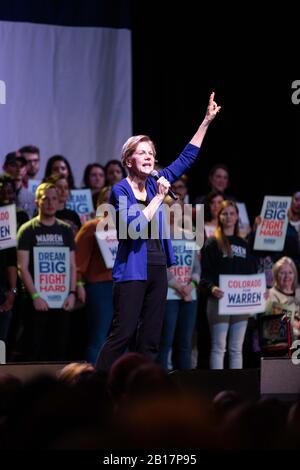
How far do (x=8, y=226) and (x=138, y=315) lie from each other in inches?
79.1

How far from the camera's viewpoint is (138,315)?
4.95 meters

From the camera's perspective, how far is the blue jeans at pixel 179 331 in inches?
279

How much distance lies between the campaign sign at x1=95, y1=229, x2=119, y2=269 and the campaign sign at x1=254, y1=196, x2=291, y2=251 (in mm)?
1382

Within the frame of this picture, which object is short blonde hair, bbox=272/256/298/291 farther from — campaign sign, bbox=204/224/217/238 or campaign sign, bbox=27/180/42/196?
campaign sign, bbox=27/180/42/196

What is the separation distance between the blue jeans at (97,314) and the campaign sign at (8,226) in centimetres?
74

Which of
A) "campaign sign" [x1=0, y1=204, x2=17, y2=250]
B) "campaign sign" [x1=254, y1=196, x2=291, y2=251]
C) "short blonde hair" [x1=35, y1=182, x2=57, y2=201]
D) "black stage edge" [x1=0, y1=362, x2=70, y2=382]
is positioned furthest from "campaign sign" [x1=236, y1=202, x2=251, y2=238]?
"black stage edge" [x1=0, y1=362, x2=70, y2=382]

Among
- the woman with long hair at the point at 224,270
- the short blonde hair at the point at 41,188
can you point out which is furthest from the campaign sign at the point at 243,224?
the short blonde hair at the point at 41,188

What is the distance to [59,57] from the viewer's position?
9273 millimetres

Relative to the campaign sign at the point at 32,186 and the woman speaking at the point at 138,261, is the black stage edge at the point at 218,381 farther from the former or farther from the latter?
the campaign sign at the point at 32,186

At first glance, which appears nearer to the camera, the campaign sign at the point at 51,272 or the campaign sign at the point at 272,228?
the campaign sign at the point at 51,272

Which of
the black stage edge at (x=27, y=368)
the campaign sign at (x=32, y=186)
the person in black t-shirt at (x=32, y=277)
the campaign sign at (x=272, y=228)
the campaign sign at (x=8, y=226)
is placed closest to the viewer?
the black stage edge at (x=27, y=368)
